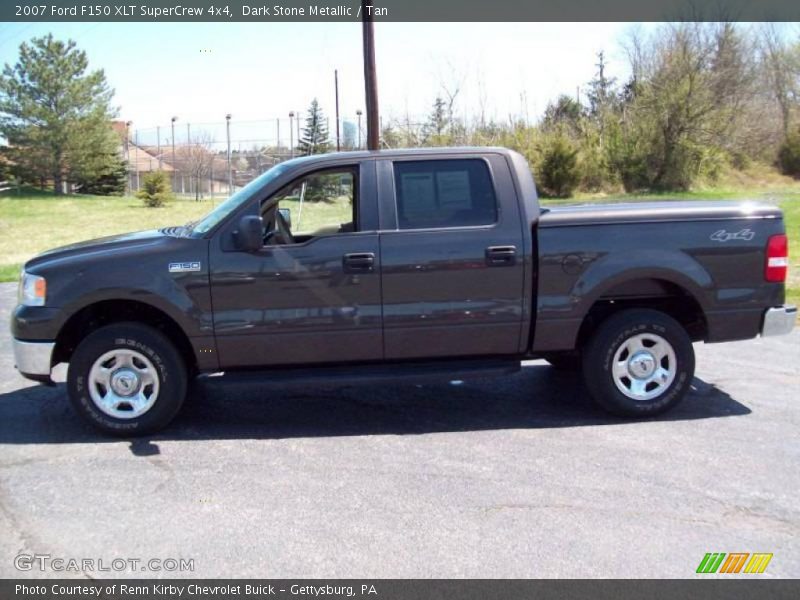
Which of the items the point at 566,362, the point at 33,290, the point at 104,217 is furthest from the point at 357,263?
the point at 104,217

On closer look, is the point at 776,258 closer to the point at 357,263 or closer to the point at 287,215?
the point at 357,263

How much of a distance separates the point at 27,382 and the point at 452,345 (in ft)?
13.1

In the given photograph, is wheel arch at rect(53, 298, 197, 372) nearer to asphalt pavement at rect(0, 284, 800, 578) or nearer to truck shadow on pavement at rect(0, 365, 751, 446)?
truck shadow on pavement at rect(0, 365, 751, 446)

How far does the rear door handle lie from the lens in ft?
17.4

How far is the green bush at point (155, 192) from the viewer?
34594 mm

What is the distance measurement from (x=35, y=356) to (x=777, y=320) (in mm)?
5295

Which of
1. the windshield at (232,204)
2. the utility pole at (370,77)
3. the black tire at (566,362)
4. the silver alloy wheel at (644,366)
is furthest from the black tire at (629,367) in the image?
the utility pole at (370,77)

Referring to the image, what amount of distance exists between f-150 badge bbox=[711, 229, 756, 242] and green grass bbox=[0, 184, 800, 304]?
264 cm

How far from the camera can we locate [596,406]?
19.5 ft

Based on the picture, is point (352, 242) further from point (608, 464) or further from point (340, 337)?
point (608, 464)

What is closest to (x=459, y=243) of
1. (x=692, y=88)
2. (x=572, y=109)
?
(x=692, y=88)

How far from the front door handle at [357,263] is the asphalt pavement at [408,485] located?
3.54 ft

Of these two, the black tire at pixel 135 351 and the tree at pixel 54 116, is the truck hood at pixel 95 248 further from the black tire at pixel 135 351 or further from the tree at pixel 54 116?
the tree at pixel 54 116

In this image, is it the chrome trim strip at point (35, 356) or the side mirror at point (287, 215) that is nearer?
the chrome trim strip at point (35, 356)
